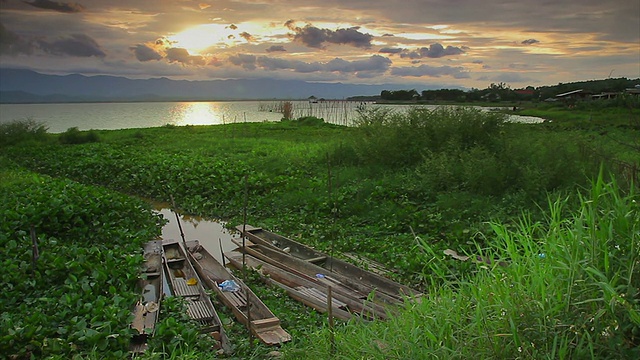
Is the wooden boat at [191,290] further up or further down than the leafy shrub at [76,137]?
further down

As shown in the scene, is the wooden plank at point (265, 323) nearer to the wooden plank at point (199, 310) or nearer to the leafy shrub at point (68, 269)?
the wooden plank at point (199, 310)

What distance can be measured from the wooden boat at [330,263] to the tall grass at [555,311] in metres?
1.51

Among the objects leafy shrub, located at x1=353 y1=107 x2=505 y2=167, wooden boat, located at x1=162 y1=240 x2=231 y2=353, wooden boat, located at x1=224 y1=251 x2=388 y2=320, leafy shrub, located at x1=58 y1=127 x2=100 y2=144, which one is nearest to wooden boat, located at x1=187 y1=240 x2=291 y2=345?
wooden boat, located at x1=162 y1=240 x2=231 y2=353

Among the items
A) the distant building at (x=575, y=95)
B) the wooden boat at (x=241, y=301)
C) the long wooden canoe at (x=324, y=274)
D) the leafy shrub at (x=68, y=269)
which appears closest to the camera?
the leafy shrub at (x=68, y=269)

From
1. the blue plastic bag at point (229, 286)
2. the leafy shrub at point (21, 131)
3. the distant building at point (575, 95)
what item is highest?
the distant building at point (575, 95)

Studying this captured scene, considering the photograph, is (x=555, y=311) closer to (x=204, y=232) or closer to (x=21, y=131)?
(x=204, y=232)

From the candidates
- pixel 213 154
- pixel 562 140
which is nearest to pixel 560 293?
pixel 562 140

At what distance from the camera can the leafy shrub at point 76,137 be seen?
19.1m

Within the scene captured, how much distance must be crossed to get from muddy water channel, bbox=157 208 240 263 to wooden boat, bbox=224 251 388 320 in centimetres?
141

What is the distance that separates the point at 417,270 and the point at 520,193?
281 cm

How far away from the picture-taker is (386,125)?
11422 mm

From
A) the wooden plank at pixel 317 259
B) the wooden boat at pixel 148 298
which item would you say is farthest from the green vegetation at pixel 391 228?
the wooden plank at pixel 317 259

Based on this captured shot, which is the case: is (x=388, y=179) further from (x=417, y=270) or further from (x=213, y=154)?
(x=213, y=154)

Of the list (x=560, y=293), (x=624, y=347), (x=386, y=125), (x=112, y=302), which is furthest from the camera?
(x=386, y=125)
